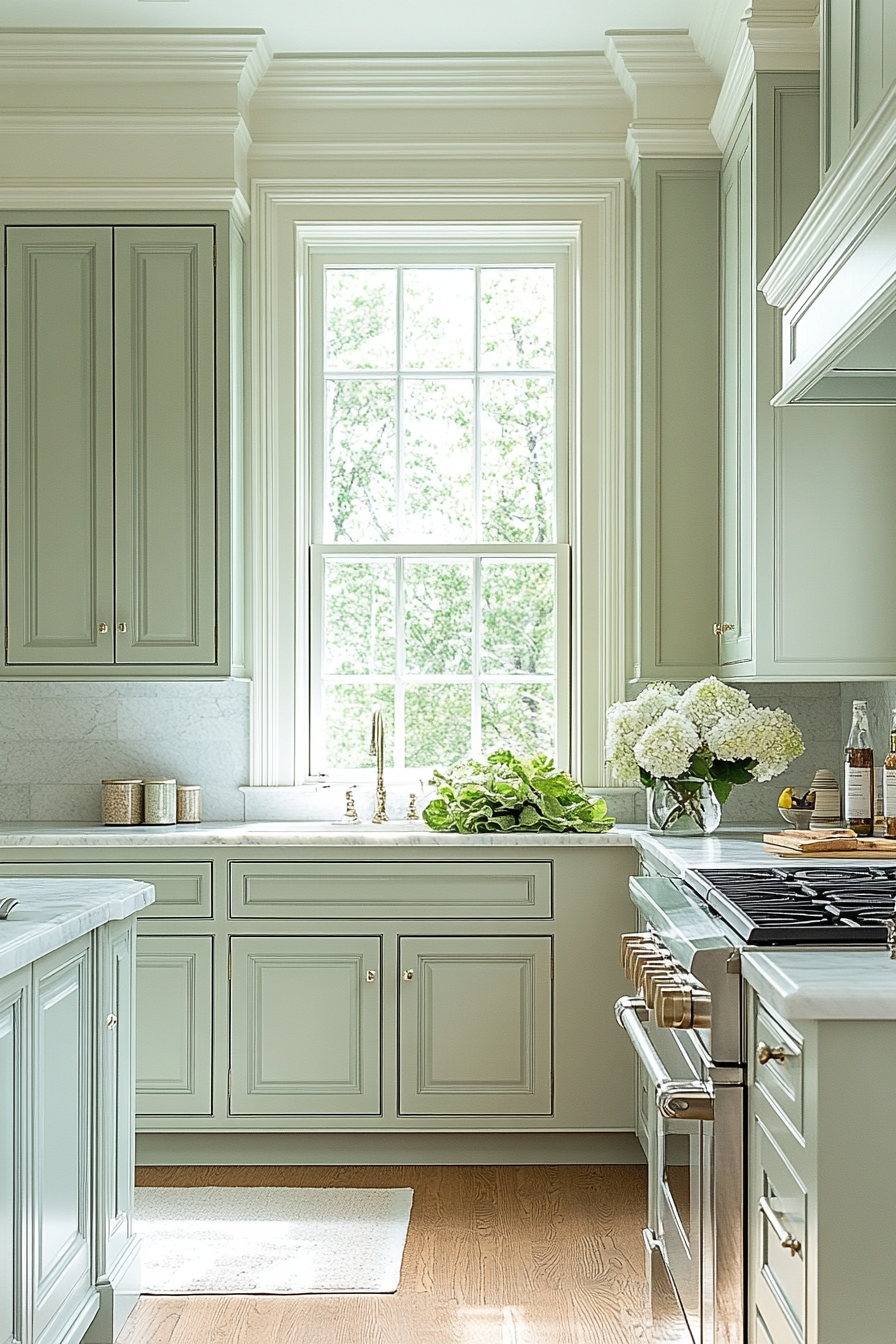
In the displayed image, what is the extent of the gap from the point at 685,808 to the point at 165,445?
1851mm

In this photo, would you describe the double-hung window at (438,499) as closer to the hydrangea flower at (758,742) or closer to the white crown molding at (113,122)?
the white crown molding at (113,122)

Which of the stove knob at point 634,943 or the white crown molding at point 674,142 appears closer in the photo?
the stove knob at point 634,943

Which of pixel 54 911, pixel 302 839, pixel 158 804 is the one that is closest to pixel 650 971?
pixel 54 911

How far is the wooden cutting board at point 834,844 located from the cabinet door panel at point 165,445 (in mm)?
1755

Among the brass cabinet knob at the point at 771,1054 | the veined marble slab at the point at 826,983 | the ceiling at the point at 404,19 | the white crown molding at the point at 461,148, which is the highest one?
the ceiling at the point at 404,19

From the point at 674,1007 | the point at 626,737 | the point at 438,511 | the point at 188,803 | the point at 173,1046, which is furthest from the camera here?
the point at 438,511

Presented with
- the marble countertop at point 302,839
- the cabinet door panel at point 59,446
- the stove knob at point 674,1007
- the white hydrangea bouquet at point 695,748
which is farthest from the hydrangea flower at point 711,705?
the cabinet door panel at point 59,446

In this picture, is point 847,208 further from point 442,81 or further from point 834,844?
point 442,81

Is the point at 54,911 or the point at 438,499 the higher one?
the point at 438,499

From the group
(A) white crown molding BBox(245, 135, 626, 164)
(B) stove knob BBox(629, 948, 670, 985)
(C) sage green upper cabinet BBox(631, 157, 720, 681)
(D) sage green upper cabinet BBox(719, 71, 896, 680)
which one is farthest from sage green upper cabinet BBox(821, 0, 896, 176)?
(A) white crown molding BBox(245, 135, 626, 164)

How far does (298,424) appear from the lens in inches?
164

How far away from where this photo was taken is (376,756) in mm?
3934

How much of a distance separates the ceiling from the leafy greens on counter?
2.13 meters

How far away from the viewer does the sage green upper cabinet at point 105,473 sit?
3.87 metres
